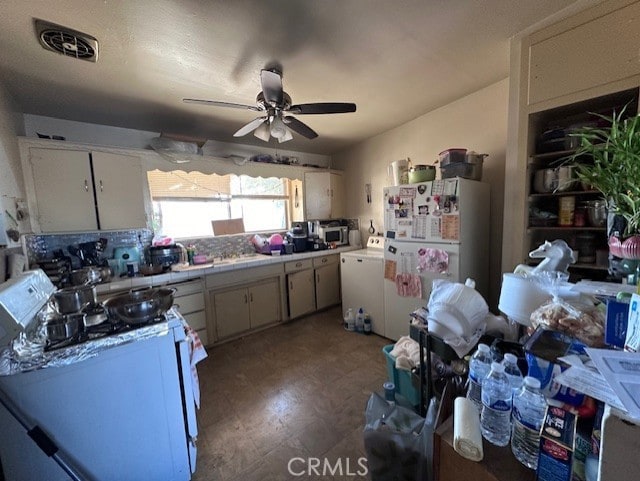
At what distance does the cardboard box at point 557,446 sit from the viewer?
1.89 feet

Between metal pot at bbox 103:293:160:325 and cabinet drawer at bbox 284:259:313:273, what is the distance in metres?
1.94

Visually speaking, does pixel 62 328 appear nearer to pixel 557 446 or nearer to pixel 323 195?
pixel 557 446

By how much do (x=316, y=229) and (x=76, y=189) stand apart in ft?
8.61

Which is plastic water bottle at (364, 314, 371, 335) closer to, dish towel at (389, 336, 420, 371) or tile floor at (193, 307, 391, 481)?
tile floor at (193, 307, 391, 481)

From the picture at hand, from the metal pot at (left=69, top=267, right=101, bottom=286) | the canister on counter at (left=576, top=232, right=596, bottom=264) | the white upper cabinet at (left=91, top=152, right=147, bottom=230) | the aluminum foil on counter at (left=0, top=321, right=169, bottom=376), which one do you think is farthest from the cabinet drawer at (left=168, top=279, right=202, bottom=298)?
the canister on counter at (left=576, top=232, right=596, bottom=264)

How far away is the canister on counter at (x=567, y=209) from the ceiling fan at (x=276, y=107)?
5.19 feet

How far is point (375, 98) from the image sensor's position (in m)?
2.44

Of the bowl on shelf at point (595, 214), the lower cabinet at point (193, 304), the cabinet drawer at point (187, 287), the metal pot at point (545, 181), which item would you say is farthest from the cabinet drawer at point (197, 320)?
the bowl on shelf at point (595, 214)

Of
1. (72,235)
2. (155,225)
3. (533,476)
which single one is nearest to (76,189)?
(72,235)

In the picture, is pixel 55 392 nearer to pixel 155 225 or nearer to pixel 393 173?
pixel 155 225

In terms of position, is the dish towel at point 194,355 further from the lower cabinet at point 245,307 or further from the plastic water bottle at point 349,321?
the plastic water bottle at point 349,321

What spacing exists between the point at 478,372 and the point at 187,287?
2.48 m

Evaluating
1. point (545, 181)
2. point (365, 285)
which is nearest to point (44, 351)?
point (365, 285)

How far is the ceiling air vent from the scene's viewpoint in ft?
4.37
